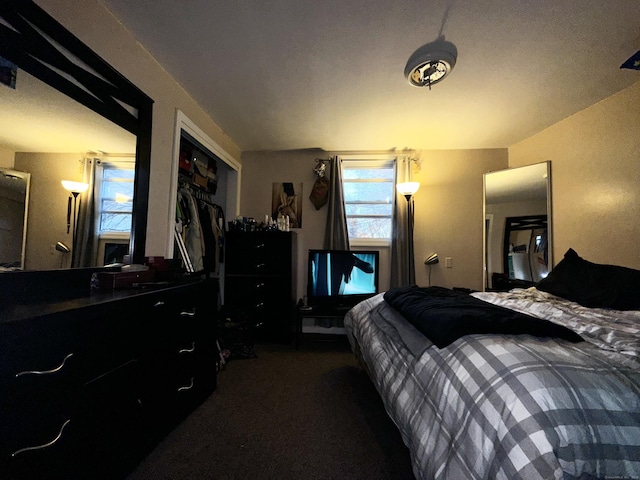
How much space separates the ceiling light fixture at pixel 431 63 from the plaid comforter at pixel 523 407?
69.4 inches

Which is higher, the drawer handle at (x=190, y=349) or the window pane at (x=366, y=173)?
the window pane at (x=366, y=173)

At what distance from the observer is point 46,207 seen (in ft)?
3.78

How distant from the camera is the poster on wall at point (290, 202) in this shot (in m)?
3.43

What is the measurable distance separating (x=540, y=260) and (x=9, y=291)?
399cm

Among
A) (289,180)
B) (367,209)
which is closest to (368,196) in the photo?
(367,209)

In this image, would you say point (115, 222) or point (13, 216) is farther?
point (115, 222)

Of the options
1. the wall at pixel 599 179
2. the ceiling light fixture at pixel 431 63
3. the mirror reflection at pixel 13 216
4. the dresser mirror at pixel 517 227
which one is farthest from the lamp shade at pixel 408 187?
the mirror reflection at pixel 13 216

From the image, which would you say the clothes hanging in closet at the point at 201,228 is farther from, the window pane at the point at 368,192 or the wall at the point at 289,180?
the window pane at the point at 368,192

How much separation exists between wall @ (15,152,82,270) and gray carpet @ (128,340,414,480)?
3.52 feet

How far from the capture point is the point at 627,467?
600mm

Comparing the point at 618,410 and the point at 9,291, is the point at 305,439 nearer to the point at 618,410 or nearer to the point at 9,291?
the point at 618,410

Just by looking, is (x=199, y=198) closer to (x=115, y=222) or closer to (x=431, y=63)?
(x=115, y=222)

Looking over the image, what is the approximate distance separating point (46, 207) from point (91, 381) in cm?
82

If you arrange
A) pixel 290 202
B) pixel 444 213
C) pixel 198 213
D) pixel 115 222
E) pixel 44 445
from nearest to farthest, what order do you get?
pixel 44 445, pixel 115 222, pixel 198 213, pixel 444 213, pixel 290 202
